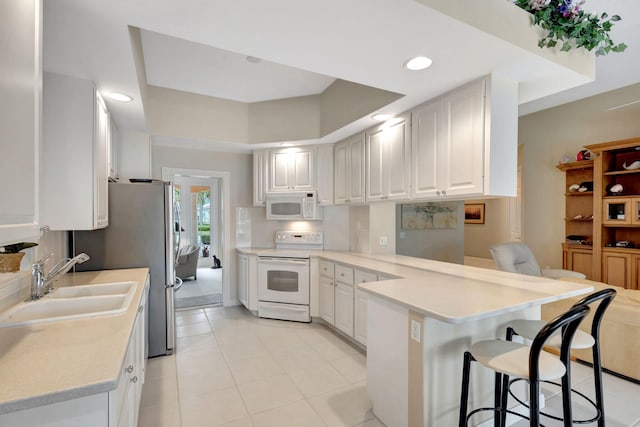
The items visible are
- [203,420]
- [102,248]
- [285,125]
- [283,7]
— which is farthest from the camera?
[285,125]

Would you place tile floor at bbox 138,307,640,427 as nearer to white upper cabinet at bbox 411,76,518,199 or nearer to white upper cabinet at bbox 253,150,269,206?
white upper cabinet at bbox 411,76,518,199

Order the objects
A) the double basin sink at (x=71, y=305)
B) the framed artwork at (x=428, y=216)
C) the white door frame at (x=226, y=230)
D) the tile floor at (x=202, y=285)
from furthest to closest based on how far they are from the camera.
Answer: the framed artwork at (x=428, y=216)
the tile floor at (x=202, y=285)
the white door frame at (x=226, y=230)
the double basin sink at (x=71, y=305)

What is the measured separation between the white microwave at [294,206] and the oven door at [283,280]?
662 millimetres

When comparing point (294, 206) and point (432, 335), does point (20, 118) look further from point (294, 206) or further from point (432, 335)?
point (294, 206)

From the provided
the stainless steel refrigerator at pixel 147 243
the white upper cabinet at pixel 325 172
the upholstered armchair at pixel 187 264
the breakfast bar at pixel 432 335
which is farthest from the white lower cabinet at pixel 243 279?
the breakfast bar at pixel 432 335

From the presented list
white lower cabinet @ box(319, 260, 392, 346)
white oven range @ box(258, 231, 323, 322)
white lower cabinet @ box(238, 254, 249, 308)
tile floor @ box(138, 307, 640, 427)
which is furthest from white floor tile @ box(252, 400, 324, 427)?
white lower cabinet @ box(238, 254, 249, 308)

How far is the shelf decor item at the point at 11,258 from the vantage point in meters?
1.56

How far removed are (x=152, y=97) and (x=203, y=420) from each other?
3416mm

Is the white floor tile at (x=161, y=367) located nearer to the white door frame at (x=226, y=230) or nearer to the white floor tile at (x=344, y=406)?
the white floor tile at (x=344, y=406)

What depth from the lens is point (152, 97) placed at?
11.9 feet

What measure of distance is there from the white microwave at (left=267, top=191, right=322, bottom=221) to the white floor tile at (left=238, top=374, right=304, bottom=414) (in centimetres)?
217

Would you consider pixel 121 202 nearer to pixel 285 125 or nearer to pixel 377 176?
pixel 285 125

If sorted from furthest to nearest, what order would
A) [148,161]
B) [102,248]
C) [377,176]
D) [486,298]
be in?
[148,161], [377,176], [102,248], [486,298]

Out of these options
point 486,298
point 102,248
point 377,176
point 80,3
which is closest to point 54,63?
point 80,3
